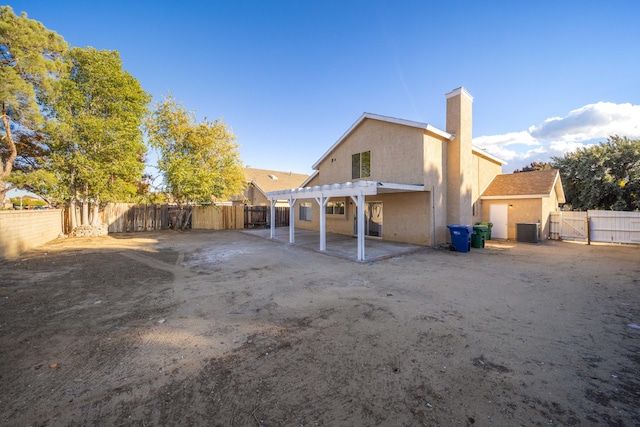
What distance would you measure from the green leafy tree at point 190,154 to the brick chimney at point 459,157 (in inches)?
568

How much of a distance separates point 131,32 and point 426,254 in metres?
14.8

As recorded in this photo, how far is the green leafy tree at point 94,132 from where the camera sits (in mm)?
12602

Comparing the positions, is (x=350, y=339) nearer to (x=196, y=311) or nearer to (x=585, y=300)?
(x=196, y=311)

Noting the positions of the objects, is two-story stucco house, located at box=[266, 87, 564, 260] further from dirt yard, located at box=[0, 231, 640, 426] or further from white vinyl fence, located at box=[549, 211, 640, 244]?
white vinyl fence, located at box=[549, 211, 640, 244]

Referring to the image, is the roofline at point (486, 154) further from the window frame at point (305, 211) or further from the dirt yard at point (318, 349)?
the window frame at point (305, 211)

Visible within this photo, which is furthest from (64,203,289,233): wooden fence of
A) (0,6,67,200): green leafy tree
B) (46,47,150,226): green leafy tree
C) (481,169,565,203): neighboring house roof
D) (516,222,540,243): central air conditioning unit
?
(516,222,540,243): central air conditioning unit

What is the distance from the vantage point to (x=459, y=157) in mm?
11977

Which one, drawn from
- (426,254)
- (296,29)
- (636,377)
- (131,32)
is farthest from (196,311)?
(296,29)

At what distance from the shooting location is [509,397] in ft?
8.30

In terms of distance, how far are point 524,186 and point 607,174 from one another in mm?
7974

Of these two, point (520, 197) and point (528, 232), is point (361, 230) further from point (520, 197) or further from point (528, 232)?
point (520, 197)

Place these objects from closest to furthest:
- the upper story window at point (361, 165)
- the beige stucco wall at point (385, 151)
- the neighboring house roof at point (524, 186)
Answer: the beige stucco wall at point (385, 151) < the upper story window at point (361, 165) < the neighboring house roof at point (524, 186)

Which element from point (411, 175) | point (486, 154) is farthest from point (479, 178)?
point (411, 175)

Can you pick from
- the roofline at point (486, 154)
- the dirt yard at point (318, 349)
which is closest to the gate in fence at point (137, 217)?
the dirt yard at point (318, 349)
